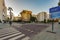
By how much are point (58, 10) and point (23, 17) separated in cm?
12712

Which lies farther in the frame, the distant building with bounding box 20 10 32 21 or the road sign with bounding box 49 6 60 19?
the distant building with bounding box 20 10 32 21

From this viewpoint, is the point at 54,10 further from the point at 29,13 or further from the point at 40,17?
the point at 40,17

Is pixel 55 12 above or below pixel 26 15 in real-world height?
below

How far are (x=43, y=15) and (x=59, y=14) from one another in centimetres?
16414

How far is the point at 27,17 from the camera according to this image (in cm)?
14312

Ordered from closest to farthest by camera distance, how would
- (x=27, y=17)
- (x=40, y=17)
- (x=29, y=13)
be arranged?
1. (x=27, y=17)
2. (x=29, y=13)
3. (x=40, y=17)

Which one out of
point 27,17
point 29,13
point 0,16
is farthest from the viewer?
point 29,13

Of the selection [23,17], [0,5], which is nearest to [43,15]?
[23,17]

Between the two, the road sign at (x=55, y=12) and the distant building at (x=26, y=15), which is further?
the distant building at (x=26, y=15)

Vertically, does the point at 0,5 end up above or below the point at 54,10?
above

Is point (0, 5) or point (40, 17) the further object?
point (40, 17)

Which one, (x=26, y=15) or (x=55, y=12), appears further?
(x=26, y=15)

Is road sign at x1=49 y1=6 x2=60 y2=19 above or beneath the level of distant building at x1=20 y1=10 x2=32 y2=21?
beneath

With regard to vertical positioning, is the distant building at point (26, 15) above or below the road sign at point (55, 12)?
above
